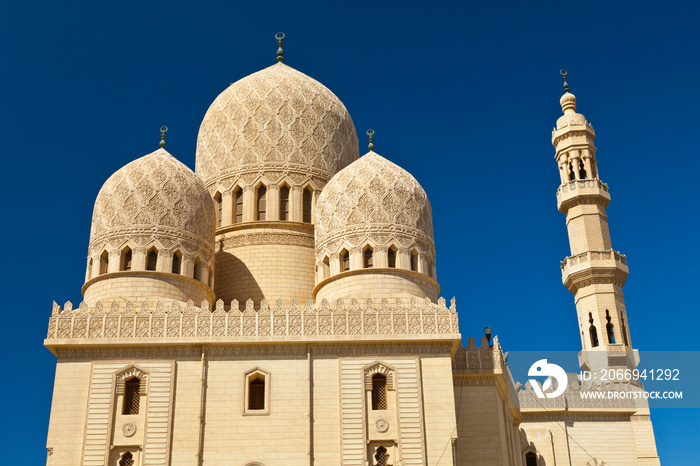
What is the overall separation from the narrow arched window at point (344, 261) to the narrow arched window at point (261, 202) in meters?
4.30

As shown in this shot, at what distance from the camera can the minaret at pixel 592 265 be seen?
30.8 m

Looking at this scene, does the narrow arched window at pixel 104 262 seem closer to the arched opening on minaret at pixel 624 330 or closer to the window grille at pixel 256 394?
the window grille at pixel 256 394

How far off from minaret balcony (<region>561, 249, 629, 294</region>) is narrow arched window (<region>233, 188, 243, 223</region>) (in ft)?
43.1

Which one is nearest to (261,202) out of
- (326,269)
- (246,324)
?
(326,269)

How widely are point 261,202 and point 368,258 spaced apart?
534 centimetres

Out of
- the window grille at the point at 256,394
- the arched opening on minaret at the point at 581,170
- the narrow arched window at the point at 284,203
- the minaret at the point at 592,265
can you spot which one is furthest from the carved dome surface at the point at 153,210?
the arched opening on minaret at the point at 581,170

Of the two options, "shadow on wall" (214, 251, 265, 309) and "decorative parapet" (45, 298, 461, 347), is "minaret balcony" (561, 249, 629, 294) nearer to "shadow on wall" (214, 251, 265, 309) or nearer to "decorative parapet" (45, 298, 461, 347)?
"decorative parapet" (45, 298, 461, 347)

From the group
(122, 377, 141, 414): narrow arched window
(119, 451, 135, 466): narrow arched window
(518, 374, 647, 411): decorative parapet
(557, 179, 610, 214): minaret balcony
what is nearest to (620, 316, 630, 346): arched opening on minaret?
(518, 374, 647, 411): decorative parapet

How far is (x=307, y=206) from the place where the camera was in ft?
87.4

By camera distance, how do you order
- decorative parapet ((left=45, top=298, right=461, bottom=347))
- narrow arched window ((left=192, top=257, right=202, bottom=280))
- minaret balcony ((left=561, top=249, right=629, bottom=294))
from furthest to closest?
minaret balcony ((left=561, top=249, right=629, bottom=294))
narrow arched window ((left=192, top=257, right=202, bottom=280))
decorative parapet ((left=45, top=298, right=461, bottom=347))

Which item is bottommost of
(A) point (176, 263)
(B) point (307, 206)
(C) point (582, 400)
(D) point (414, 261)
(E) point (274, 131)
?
→ (C) point (582, 400)

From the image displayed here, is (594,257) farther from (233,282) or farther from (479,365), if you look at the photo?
(233,282)

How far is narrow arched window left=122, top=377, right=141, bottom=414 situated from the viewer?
19.4 m

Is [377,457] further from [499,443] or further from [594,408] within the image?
[594,408]
